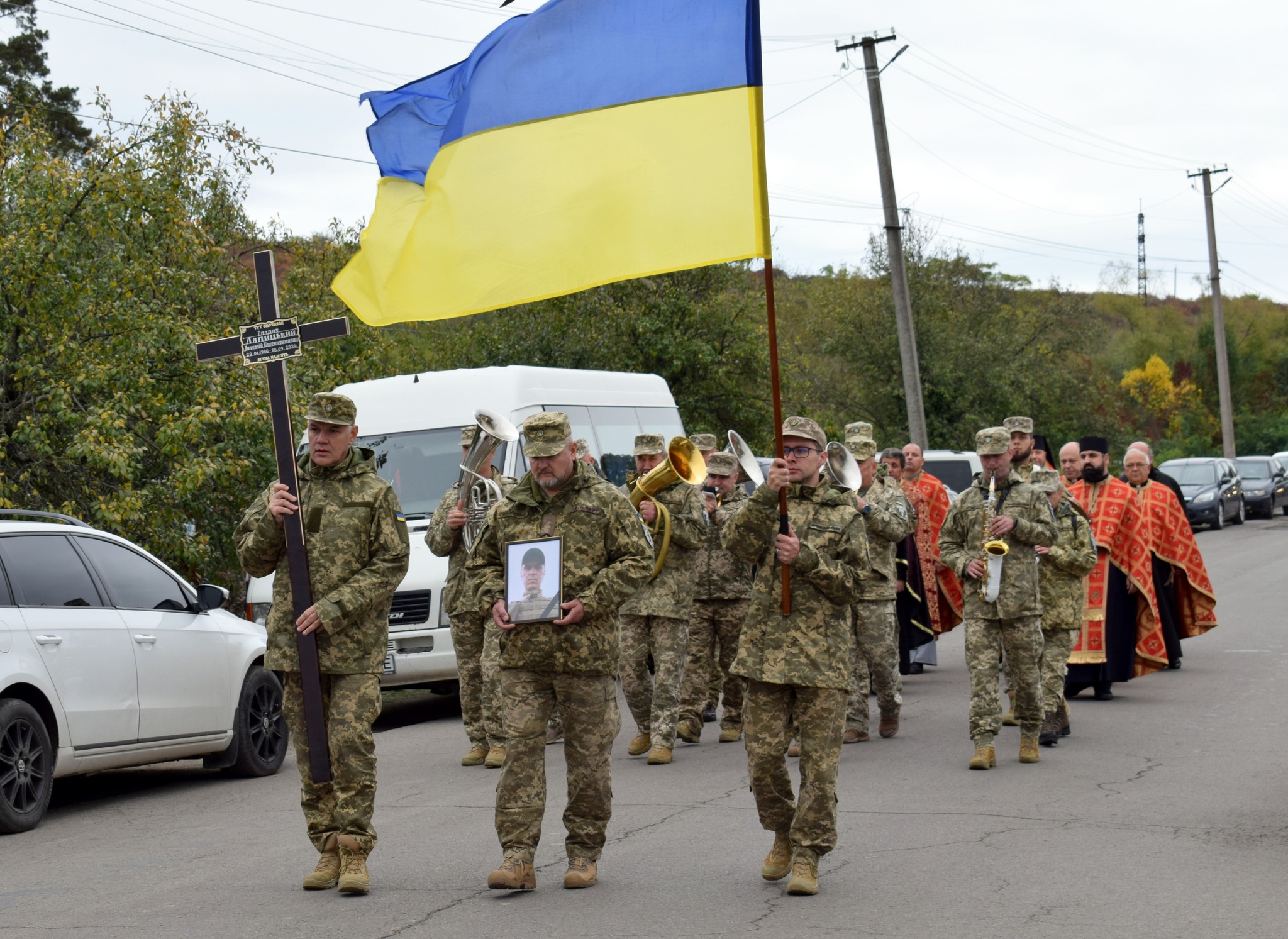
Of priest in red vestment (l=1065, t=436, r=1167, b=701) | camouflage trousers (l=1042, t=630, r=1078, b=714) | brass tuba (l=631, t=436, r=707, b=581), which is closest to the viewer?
brass tuba (l=631, t=436, r=707, b=581)

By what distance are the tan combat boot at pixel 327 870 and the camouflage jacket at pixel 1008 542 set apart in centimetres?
459

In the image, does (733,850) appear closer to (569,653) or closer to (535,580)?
(569,653)

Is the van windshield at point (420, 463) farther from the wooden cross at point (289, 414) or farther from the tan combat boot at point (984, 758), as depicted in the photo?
the wooden cross at point (289, 414)

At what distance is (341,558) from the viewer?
21.4 feet

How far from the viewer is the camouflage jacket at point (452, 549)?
→ 385 inches

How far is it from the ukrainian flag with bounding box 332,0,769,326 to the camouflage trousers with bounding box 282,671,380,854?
5.34 ft

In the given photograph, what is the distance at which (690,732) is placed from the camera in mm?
10469

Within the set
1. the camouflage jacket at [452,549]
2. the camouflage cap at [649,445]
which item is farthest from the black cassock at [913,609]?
the camouflage jacket at [452,549]

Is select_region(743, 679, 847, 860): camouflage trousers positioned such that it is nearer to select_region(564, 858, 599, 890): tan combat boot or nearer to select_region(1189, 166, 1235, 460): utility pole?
select_region(564, 858, 599, 890): tan combat boot

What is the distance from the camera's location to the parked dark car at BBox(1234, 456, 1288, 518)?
132ft


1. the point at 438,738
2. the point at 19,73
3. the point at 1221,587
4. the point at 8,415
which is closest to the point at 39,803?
Answer: the point at 438,738

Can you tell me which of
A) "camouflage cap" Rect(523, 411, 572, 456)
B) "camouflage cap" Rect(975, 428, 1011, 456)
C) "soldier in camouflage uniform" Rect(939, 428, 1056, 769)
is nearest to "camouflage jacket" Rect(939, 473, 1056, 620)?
"soldier in camouflage uniform" Rect(939, 428, 1056, 769)

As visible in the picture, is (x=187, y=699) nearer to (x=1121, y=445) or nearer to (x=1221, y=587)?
(x=1221, y=587)

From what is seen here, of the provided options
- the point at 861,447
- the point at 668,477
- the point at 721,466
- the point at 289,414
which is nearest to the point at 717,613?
the point at 721,466
